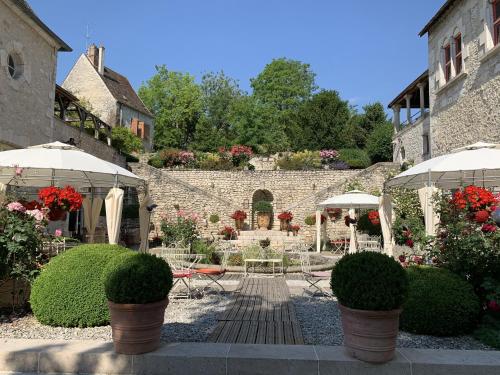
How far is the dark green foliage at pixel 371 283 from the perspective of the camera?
3111mm

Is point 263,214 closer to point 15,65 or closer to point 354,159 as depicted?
point 354,159

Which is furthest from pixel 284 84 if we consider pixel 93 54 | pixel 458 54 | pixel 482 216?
pixel 482 216

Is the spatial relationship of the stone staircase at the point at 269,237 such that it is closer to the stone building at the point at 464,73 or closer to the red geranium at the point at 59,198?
the stone building at the point at 464,73

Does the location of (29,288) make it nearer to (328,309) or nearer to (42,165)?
(42,165)

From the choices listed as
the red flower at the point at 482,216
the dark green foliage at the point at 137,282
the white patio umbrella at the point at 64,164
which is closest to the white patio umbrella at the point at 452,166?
the red flower at the point at 482,216

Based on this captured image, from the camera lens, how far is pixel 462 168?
239 inches

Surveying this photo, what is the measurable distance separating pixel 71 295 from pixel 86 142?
538 inches

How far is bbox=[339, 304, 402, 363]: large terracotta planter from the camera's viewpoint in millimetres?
3097

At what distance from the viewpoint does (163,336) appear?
4.18 metres

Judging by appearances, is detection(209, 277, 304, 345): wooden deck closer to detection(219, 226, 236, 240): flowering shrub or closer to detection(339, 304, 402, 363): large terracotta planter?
detection(339, 304, 402, 363): large terracotta planter

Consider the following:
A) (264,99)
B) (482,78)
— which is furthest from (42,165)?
(264,99)

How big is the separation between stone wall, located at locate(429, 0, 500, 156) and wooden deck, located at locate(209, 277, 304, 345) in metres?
8.44

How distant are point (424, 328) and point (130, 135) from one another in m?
21.4

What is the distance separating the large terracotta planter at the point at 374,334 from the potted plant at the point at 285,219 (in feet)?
51.6
